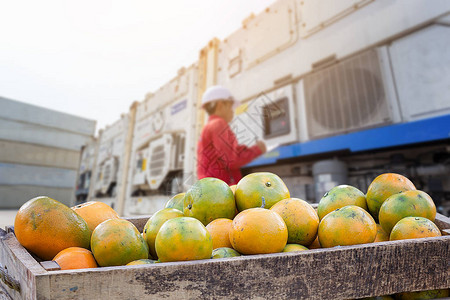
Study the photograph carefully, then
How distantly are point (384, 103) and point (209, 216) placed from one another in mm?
2724

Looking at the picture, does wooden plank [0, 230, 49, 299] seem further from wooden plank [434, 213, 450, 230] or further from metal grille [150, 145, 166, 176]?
metal grille [150, 145, 166, 176]

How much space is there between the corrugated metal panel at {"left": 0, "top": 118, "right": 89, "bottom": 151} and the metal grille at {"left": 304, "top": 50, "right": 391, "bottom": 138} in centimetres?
1352

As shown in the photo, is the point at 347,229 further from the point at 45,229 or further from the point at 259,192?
the point at 45,229

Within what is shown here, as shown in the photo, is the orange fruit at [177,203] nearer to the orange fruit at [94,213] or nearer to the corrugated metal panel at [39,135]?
the orange fruit at [94,213]

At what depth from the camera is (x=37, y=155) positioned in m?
12.8

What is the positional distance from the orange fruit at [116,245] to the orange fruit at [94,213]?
203 mm

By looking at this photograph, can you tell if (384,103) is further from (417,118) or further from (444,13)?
(444,13)

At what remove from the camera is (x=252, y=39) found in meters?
4.75

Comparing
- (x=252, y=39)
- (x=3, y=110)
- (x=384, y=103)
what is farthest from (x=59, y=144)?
(x=384, y=103)

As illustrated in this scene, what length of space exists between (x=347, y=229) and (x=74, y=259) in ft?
2.72

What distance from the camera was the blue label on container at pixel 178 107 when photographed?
21.3 feet

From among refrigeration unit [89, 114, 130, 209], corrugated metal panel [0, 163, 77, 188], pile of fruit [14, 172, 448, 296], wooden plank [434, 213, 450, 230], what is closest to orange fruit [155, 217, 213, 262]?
pile of fruit [14, 172, 448, 296]

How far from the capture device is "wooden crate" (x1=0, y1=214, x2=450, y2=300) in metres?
0.62

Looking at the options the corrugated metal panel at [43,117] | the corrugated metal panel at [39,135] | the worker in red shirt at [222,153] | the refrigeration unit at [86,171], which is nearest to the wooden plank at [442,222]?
the worker in red shirt at [222,153]
